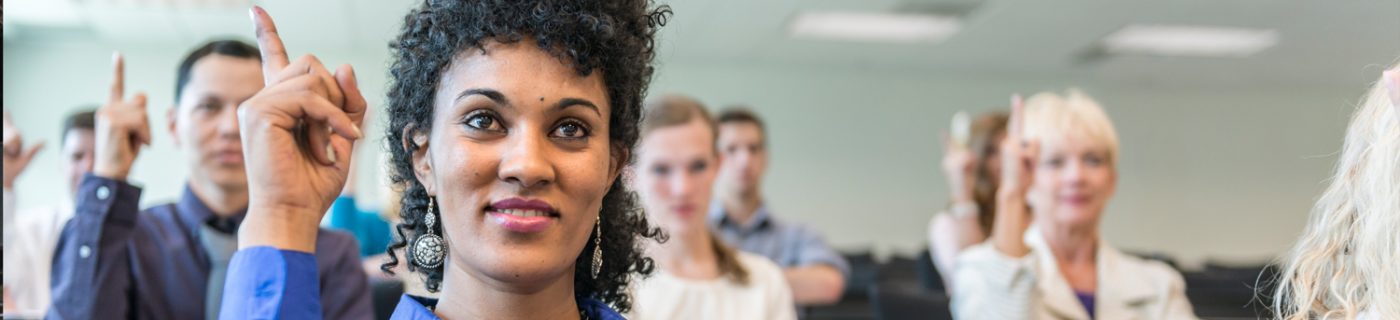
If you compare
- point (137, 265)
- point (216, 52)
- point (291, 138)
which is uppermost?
point (216, 52)

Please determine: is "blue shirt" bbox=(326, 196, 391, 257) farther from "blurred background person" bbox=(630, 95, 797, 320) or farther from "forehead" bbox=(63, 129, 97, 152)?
"forehead" bbox=(63, 129, 97, 152)

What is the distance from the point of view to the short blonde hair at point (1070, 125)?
2352 mm

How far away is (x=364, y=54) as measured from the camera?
7559 millimetres

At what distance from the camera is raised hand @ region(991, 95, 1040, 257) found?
220 cm

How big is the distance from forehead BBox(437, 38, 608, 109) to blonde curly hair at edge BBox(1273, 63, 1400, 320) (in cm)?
86

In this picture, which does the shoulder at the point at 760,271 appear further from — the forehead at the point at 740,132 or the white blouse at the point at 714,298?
the forehead at the point at 740,132

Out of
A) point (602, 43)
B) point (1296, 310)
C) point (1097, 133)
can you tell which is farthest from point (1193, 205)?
point (602, 43)

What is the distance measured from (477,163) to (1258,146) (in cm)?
1063

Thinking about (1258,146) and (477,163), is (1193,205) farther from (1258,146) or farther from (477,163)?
(477,163)

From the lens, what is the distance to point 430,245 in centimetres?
118

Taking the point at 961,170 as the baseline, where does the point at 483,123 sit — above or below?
above

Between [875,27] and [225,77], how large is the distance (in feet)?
19.3

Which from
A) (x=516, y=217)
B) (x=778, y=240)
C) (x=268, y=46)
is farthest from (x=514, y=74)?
(x=778, y=240)

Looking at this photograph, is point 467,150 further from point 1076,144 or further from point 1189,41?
point 1189,41
